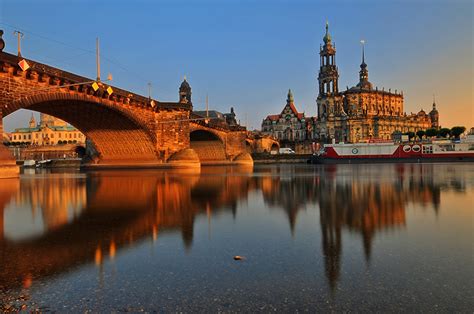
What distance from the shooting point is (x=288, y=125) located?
175 meters

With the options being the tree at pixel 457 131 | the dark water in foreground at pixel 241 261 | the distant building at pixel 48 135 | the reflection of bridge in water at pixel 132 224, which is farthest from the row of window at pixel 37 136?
the dark water in foreground at pixel 241 261

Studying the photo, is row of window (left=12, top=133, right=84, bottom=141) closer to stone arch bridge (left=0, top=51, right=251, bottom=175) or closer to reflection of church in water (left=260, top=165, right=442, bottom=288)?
stone arch bridge (left=0, top=51, right=251, bottom=175)

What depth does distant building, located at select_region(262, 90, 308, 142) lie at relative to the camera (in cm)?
17050

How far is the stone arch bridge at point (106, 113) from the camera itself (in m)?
28.6

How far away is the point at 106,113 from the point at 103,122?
4012mm

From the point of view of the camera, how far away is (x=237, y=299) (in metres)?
5.07

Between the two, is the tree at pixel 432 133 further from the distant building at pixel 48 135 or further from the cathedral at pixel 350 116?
the distant building at pixel 48 135

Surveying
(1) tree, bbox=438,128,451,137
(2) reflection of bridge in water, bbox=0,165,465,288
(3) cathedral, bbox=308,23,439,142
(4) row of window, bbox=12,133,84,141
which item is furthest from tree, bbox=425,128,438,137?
(4) row of window, bbox=12,133,84,141

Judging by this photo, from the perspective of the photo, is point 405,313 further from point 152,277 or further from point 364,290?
point 152,277

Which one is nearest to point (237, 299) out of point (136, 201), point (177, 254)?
point (177, 254)

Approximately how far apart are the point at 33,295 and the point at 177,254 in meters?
2.77

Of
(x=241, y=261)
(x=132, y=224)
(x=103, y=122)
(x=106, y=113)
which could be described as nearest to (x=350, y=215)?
(x=241, y=261)

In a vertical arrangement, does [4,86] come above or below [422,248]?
above

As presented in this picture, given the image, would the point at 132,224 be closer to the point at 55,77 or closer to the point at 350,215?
the point at 350,215
